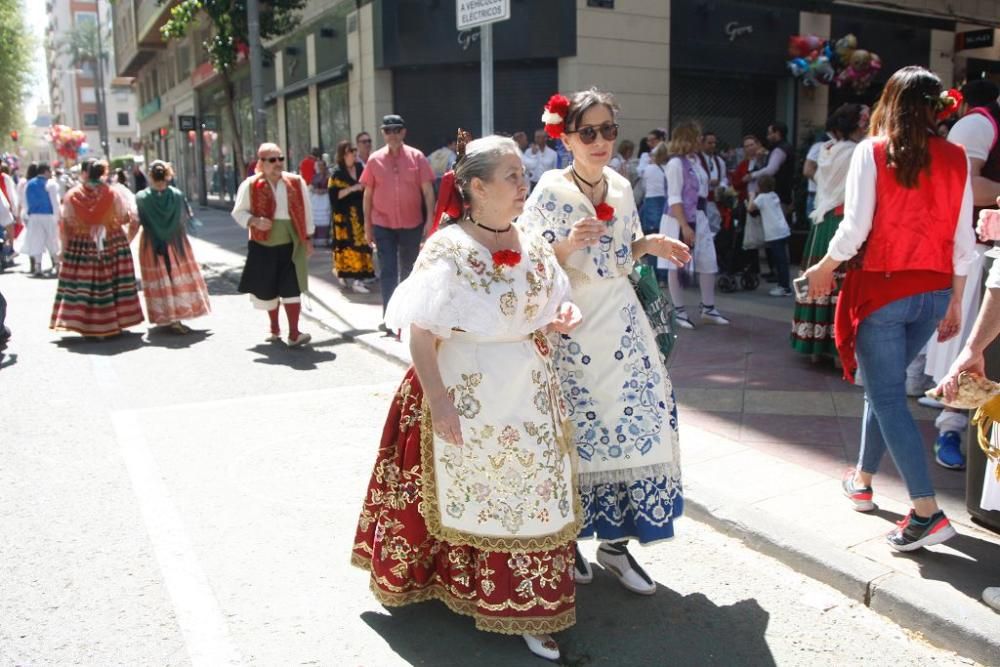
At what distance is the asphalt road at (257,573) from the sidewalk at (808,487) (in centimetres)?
11

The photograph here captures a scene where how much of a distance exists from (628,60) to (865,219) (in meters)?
12.7

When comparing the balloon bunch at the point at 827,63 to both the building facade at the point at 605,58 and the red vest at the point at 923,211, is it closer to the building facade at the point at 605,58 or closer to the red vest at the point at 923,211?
the building facade at the point at 605,58

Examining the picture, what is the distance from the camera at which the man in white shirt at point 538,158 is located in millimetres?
13602

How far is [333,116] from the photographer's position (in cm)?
1909

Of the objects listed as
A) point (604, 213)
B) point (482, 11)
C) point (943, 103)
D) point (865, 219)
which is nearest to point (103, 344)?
point (482, 11)

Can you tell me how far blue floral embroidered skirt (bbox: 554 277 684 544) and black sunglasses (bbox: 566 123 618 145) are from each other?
1.75 feet

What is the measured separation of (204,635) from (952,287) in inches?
127

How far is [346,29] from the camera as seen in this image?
1770 cm

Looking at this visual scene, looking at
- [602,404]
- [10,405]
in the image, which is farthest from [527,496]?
[10,405]

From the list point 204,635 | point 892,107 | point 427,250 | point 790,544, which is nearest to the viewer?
point 427,250

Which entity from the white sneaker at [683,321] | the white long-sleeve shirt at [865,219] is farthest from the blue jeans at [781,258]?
the white long-sleeve shirt at [865,219]

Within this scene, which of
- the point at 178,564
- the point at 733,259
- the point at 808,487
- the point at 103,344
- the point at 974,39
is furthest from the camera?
the point at 974,39

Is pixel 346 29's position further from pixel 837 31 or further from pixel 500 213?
pixel 500 213

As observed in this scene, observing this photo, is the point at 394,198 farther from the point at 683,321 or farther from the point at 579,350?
the point at 579,350
